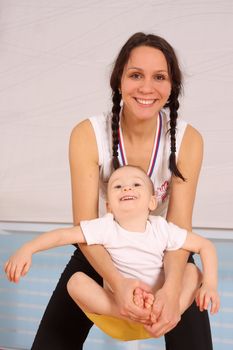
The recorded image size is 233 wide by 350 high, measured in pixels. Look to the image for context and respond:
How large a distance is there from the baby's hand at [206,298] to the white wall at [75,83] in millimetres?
1191

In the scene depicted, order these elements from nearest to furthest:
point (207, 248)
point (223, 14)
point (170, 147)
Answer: point (207, 248) < point (170, 147) < point (223, 14)

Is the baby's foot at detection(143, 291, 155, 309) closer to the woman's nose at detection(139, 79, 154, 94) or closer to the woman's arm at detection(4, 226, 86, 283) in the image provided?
the woman's arm at detection(4, 226, 86, 283)

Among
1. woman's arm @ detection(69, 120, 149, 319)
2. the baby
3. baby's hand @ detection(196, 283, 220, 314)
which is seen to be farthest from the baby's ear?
baby's hand @ detection(196, 283, 220, 314)

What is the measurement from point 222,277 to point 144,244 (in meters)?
1.22

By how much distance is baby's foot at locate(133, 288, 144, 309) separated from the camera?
4.29ft

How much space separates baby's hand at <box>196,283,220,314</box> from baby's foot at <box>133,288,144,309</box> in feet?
0.47

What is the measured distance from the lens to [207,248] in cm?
148

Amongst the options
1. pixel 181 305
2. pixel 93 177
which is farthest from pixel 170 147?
pixel 181 305

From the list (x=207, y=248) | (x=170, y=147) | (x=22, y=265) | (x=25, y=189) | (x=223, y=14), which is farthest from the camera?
(x=25, y=189)

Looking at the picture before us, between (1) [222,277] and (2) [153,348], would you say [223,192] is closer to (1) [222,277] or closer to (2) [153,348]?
(1) [222,277]

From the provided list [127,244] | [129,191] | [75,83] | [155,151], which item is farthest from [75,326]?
[75,83]

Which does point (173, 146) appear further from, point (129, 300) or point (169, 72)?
point (129, 300)

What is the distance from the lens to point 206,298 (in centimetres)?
135

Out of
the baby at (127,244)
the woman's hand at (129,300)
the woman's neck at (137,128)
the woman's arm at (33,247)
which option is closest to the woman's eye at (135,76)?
the woman's neck at (137,128)
